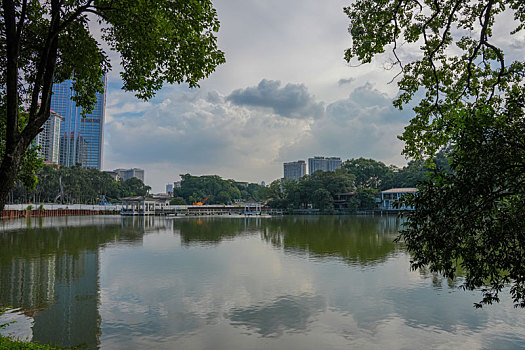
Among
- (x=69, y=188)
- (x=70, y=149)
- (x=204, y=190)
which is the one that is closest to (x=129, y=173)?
(x=70, y=149)

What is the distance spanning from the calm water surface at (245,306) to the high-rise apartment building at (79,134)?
86087 mm

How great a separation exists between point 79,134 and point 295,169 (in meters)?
87.8

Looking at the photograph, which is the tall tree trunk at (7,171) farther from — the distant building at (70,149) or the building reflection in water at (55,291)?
the distant building at (70,149)

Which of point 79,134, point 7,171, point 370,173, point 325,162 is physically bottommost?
point 7,171

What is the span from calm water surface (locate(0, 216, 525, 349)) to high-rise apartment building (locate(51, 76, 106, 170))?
86.1 m

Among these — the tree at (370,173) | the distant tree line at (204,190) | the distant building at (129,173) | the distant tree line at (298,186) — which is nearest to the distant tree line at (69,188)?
the distant tree line at (298,186)

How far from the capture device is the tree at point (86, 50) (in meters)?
3.90

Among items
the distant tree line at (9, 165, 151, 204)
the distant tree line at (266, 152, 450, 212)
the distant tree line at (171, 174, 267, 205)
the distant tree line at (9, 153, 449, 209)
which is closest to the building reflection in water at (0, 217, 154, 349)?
the distant tree line at (9, 165, 151, 204)

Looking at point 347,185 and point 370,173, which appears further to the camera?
point 370,173

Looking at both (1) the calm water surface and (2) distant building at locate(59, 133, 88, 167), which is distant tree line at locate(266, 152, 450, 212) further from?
(2) distant building at locate(59, 133, 88, 167)

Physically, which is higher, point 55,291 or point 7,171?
point 7,171

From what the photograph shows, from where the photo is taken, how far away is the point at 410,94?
18.5 ft

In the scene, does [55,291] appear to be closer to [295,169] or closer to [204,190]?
[204,190]

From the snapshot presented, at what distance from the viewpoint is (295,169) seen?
15325 centimetres
